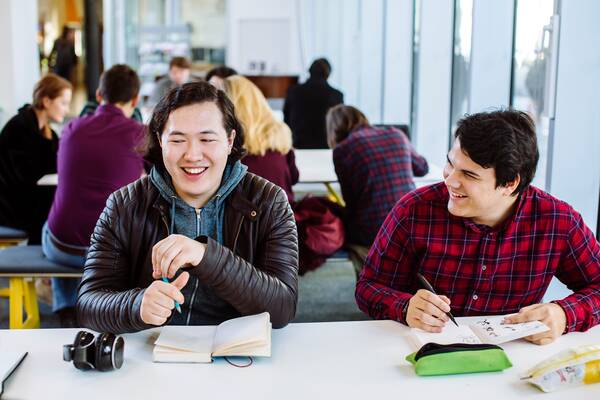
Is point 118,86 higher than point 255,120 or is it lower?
higher

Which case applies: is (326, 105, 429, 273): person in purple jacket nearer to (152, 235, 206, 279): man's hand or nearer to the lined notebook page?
the lined notebook page

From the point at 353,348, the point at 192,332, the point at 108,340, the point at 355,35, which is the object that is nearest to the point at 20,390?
the point at 108,340

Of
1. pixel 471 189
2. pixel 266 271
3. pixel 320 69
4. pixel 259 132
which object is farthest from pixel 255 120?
pixel 320 69

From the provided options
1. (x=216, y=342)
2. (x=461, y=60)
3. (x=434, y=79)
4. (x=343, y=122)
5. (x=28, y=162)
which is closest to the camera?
(x=216, y=342)

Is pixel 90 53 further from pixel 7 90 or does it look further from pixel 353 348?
pixel 353 348

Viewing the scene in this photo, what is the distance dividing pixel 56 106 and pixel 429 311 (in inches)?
119

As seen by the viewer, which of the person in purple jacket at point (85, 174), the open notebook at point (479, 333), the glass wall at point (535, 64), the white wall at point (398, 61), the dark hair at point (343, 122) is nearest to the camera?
the open notebook at point (479, 333)

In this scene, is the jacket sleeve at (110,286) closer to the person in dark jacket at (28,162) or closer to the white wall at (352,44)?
the person in dark jacket at (28,162)

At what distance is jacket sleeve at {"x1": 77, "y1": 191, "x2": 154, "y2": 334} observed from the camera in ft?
5.50

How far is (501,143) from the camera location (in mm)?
1798

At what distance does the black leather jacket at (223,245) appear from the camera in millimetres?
1800

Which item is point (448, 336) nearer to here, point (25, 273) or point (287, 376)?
point (287, 376)

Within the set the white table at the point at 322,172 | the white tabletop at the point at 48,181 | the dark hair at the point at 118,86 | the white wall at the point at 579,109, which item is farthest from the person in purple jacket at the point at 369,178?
the white tabletop at the point at 48,181

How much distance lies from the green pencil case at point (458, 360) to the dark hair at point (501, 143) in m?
0.46
